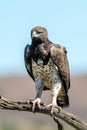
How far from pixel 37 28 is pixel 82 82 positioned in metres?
87.8

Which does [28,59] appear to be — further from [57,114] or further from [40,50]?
[57,114]

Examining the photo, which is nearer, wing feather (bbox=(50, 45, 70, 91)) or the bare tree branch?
the bare tree branch

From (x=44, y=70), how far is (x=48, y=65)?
0.34 feet

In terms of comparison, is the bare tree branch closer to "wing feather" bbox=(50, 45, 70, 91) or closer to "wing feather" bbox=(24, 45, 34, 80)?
"wing feather" bbox=(50, 45, 70, 91)

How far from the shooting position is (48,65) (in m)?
12.9

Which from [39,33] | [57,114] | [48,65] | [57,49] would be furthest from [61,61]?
[57,114]

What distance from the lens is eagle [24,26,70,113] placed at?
12898mm

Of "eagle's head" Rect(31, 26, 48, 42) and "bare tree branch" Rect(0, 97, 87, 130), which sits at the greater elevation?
"eagle's head" Rect(31, 26, 48, 42)

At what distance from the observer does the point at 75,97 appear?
9381 cm

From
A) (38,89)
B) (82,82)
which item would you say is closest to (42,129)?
(38,89)

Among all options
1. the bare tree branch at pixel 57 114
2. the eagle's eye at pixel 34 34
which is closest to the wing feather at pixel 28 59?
the eagle's eye at pixel 34 34

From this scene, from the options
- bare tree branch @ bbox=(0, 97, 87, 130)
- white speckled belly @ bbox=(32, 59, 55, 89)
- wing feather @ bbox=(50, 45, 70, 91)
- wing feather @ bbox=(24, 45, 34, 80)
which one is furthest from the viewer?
wing feather @ bbox=(24, 45, 34, 80)

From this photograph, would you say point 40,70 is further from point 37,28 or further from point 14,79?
point 14,79

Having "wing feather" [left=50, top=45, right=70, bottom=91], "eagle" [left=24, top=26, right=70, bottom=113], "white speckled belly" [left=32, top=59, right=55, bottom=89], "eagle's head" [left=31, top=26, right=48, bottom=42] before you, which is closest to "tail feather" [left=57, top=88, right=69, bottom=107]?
"eagle" [left=24, top=26, right=70, bottom=113]
